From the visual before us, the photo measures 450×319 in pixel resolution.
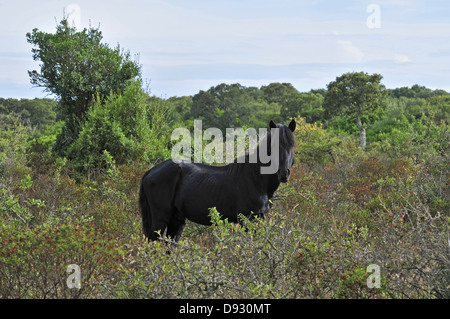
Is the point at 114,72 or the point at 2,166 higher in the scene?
the point at 114,72

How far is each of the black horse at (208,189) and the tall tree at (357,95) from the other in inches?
1563

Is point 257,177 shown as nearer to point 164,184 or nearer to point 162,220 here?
point 164,184

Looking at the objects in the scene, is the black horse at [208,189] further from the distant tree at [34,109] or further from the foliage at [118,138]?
the distant tree at [34,109]

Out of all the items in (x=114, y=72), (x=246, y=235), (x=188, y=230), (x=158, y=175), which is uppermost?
(x=114, y=72)

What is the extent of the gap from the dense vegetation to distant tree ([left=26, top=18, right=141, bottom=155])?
75 mm

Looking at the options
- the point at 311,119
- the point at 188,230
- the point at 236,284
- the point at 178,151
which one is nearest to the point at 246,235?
the point at 236,284

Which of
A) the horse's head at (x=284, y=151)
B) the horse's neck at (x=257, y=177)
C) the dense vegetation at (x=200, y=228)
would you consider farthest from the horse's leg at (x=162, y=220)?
the horse's head at (x=284, y=151)

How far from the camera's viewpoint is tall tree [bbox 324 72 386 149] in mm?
44188

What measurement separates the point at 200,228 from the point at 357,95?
3991 cm

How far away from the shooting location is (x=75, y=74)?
18.5m

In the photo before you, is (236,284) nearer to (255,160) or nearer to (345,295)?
(345,295)

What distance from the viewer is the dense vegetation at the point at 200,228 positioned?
14.1 ft

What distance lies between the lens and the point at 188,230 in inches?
301

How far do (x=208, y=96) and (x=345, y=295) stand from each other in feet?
172
